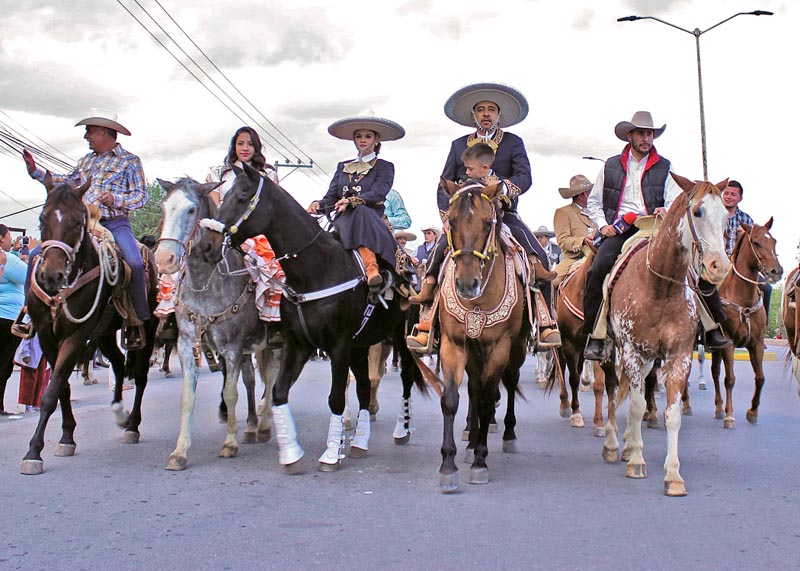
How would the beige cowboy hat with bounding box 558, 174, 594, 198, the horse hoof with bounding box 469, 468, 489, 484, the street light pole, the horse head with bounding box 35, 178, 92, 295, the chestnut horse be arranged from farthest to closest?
1. the street light pole
2. the beige cowboy hat with bounding box 558, 174, 594, 198
3. the chestnut horse
4. the horse head with bounding box 35, 178, 92, 295
5. the horse hoof with bounding box 469, 468, 489, 484

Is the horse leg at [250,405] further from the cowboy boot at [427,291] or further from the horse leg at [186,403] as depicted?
the cowboy boot at [427,291]

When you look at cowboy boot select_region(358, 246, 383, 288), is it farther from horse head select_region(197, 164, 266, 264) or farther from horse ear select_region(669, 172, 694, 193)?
horse ear select_region(669, 172, 694, 193)

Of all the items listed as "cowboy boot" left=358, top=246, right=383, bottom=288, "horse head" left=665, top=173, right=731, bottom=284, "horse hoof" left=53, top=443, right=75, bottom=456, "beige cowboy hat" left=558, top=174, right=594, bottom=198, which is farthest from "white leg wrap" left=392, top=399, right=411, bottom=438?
"beige cowboy hat" left=558, top=174, right=594, bottom=198

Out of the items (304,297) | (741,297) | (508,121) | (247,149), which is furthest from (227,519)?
(741,297)

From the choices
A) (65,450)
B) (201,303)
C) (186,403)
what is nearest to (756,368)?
(201,303)

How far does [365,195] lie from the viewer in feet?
28.1

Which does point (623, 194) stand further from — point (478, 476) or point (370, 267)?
point (478, 476)

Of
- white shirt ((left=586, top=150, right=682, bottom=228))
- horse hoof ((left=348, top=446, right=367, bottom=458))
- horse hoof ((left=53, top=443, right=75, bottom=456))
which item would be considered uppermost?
white shirt ((left=586, top=150, right=682, bottom=228))

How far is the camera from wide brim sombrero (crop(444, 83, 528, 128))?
8625 millimetres

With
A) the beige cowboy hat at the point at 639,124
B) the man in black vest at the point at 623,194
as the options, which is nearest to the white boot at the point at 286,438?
the man in black vest at the point at 623,194

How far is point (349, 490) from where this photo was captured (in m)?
6.57

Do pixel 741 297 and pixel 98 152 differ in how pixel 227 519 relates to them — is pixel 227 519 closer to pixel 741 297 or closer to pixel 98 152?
pixel 98 152

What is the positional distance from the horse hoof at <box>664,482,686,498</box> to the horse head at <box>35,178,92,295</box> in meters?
5.30

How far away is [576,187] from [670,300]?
625 centimetres
